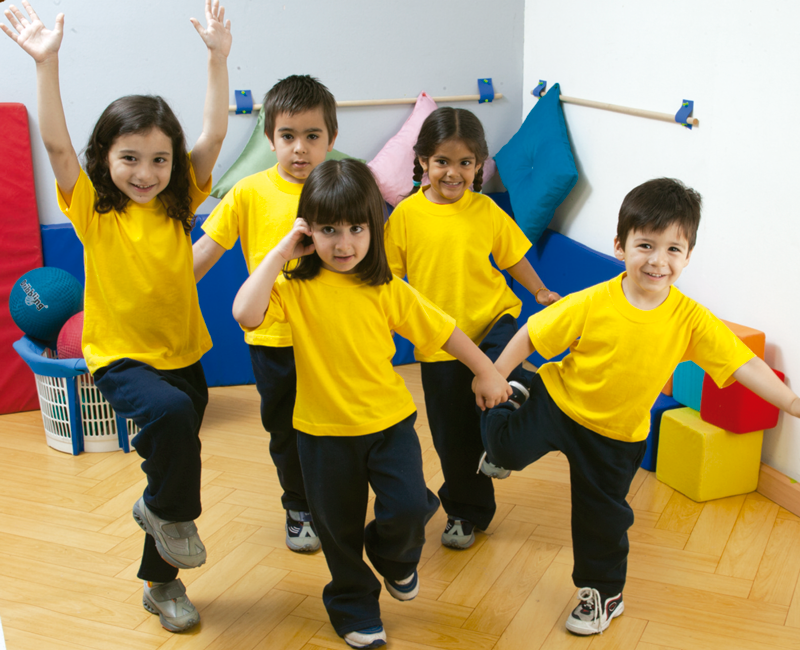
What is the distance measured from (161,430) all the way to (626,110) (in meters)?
2.16

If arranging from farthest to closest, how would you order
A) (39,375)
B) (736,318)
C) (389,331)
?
(39,375)
(736,318)
(389,331)

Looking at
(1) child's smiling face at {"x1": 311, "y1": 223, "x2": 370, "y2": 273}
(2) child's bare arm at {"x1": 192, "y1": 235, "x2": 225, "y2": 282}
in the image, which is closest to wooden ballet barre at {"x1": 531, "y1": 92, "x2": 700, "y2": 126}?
(1) child's smiling face at {"x1": 311, "y1": 223, "x2": 370, "y2": 273}

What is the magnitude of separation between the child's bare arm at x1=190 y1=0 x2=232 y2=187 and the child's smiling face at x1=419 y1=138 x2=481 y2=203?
1.83 ft

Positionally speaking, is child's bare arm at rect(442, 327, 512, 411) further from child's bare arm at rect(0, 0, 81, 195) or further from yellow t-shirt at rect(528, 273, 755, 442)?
child's bare arm at rect(0, 0, 81, 195)

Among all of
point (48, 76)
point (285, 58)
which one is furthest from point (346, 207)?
point (285, 58)

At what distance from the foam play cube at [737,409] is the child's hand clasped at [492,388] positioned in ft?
3.15

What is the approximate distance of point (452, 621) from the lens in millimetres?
1938

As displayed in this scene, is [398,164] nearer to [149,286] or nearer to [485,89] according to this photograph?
[485,89]

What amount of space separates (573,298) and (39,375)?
210 centimetres

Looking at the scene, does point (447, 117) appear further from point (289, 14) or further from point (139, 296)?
point (289, 14)

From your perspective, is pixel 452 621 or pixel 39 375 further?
pixel 39 375

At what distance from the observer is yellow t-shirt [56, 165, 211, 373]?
5.94 feet

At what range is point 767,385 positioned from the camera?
5.68 feet

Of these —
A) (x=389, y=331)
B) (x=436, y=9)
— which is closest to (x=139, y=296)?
(x=389, y=331)
